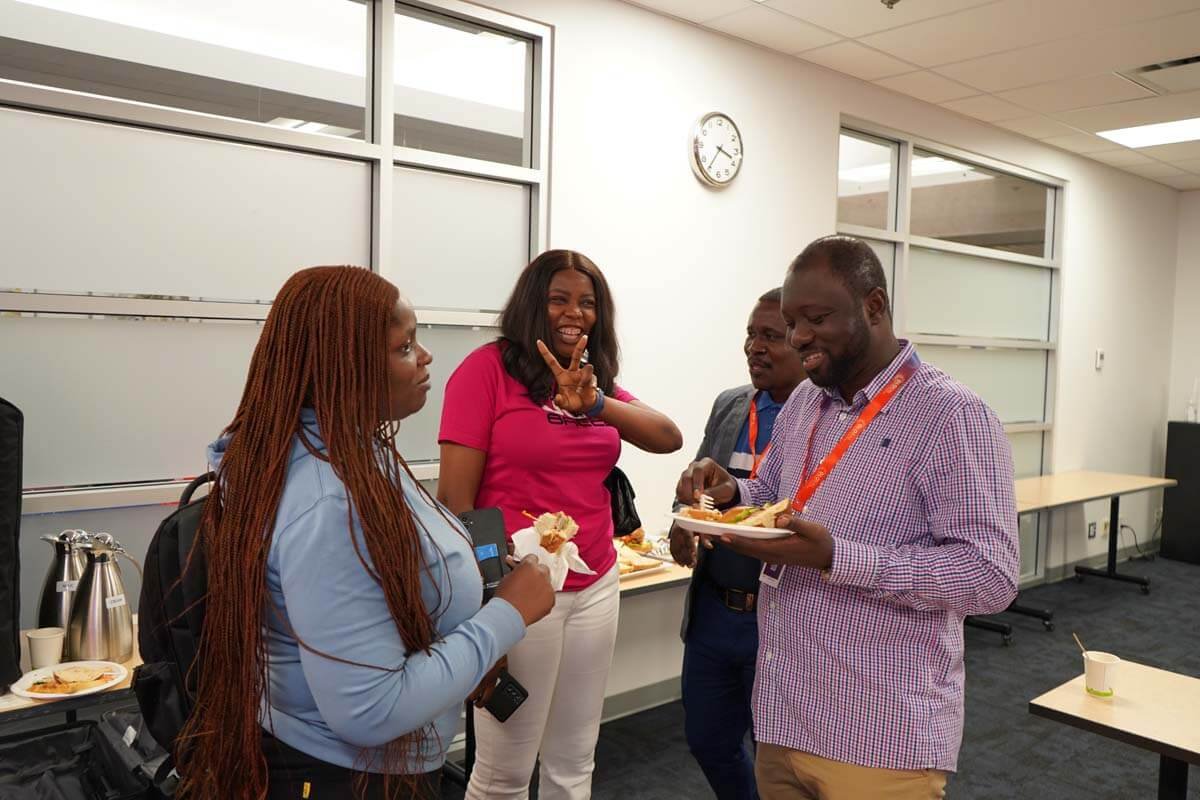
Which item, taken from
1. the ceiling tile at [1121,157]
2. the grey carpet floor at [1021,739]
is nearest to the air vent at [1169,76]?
the ceiling tile at [1121,157]

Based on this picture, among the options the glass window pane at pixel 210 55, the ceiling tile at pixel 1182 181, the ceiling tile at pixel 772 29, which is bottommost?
the glass window pane at pixel 210 55

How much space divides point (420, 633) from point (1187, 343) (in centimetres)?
834

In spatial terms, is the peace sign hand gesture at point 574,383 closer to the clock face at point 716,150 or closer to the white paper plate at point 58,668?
the white paper plate at point 58,668

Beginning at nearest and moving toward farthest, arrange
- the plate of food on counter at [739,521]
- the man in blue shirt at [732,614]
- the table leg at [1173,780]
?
the plate of food on counter at [739,521] → the table leg at [1173,780] → the man in blue shirt at [732,614]

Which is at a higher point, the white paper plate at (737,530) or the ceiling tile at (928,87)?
the ceiling tile at (928,87)

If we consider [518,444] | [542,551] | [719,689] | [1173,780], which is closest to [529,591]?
[542,551]

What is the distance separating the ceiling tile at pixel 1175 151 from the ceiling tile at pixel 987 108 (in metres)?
1.44

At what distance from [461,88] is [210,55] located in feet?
3.02

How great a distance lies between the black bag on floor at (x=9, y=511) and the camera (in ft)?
6.10

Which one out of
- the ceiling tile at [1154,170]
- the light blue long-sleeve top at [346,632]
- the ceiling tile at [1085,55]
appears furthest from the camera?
the ceiling tile at [1154,170]

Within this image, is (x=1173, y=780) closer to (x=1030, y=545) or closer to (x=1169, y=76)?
(x=1169, y=76)

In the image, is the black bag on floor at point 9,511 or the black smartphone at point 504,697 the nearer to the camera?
the black smartphone at point 504,697

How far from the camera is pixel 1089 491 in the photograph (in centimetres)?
582

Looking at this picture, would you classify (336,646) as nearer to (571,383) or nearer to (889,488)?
(889,488)
